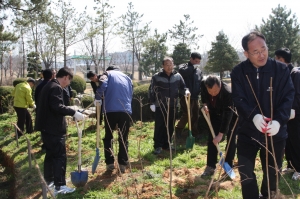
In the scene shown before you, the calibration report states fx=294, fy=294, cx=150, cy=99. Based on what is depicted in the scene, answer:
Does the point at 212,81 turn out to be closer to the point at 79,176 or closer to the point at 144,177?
the point at 144,177

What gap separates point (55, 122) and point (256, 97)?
2.31m

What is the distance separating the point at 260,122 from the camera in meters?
2.24

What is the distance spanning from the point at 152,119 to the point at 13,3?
249 inches

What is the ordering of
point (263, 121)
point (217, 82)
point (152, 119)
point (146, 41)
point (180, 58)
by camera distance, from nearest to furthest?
point (263, 121) < point (217, 82) < point (152, 119) < point (180, 58) < point (146, 41)

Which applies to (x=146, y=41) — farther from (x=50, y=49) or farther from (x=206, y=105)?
(x=206, y=105)

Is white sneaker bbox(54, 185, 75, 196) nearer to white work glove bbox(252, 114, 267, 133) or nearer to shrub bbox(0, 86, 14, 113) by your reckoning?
white work glove bbox(252, 114, 267, 133)

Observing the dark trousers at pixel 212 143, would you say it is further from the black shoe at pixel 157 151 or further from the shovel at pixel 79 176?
the shovel at pixel 79 176

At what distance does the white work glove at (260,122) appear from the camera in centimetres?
222

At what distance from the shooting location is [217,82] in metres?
3.50

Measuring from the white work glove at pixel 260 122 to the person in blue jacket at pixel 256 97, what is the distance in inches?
1.0

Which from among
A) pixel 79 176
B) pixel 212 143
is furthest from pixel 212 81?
pixel 79 176

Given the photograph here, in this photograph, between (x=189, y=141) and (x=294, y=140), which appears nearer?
(x=294, y=140)

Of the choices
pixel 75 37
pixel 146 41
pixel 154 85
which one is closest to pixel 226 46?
pixel 146 41

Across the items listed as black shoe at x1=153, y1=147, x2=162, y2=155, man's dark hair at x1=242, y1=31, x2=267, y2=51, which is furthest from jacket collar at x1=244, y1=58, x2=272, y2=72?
black shoe at x1=153, y1=147, x2=162, y2=155
